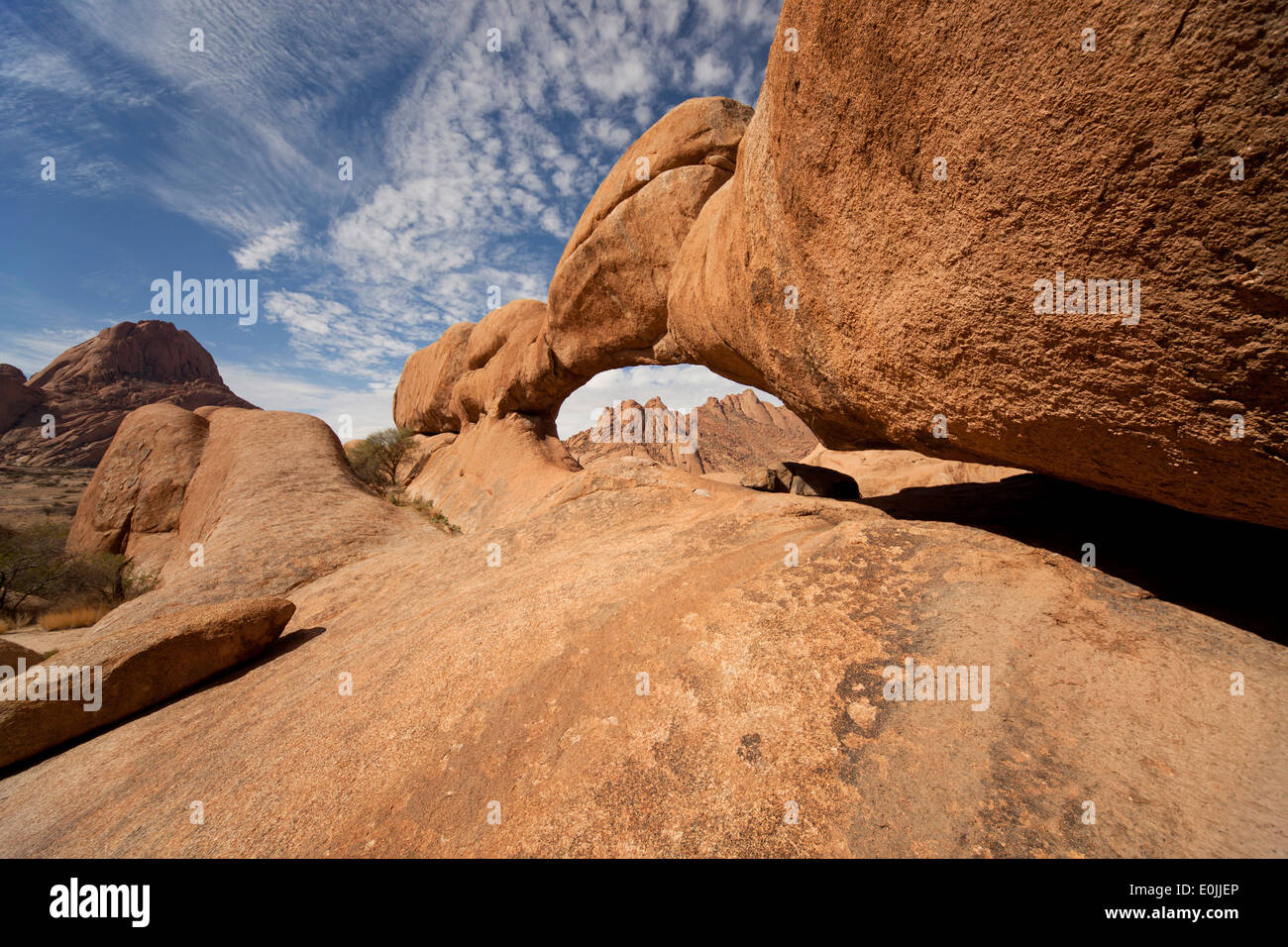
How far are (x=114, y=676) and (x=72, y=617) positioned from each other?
30.1ft

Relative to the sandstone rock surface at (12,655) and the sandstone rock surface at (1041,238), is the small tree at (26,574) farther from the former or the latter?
the sandstone rock surface at (1041,238)

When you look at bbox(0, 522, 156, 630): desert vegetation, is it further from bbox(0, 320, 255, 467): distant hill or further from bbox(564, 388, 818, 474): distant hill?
bbox(0, 320, 255, 467): distant hill

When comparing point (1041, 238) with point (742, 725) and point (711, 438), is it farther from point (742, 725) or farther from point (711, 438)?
point (711, 438)

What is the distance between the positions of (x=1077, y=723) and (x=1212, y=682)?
822 mm

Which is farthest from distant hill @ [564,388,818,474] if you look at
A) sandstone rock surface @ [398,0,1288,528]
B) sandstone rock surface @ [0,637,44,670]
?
sandstone rock surface @ [398,0,1288,528]

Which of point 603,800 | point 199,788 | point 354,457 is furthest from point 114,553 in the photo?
point 603,800

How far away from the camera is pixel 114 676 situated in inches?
161

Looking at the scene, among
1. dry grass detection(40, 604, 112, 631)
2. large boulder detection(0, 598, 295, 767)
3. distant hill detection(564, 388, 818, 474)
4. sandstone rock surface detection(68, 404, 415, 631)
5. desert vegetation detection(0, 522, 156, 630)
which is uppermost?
distant hill detection(564, 388, 818, 474)

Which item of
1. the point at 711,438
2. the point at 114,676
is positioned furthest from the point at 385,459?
the point at 711,438

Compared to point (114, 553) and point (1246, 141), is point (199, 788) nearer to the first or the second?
point (1246, 141)

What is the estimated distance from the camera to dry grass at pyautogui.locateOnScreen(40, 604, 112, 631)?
9445 mm

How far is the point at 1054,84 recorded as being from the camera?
2.13 m

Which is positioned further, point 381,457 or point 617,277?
point 381,457

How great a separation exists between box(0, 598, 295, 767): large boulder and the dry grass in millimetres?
8111
